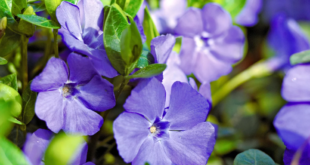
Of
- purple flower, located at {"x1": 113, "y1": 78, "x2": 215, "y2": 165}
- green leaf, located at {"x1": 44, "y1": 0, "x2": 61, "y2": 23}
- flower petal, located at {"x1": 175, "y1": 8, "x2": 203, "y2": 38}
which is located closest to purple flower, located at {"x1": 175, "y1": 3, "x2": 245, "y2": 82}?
flower petal, located at {"x1": 175, "y1": 8, "x2": 203, "y2": 38}

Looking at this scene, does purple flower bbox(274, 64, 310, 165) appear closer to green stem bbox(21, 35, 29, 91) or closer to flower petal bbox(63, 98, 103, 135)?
flower petal bbox(63, 98, 103, 135)

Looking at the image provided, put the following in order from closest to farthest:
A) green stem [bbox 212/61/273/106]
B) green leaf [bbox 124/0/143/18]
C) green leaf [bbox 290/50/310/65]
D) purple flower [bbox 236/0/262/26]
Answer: green leaf [bbox 124/0/143/18], green leaf [bbox 290/50/310/65], purple flower [bbox 236/0/262/26], green stem [bbox 212/61/273/106]

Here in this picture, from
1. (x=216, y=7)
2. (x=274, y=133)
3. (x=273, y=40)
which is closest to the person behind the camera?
(x=216, y=7)

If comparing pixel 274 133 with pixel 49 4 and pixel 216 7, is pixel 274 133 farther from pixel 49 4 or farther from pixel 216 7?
pixel 49 4

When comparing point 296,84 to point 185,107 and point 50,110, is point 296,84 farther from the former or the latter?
point 50,110

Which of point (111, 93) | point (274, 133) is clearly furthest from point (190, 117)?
point (274, 133)

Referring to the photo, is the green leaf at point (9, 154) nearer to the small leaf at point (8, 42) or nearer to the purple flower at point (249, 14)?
the small leaf at point (8, 42)

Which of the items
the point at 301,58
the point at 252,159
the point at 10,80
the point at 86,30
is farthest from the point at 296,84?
the point at 10,80

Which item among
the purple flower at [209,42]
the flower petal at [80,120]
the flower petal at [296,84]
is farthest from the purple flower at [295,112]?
the flower petal at [80,120]
